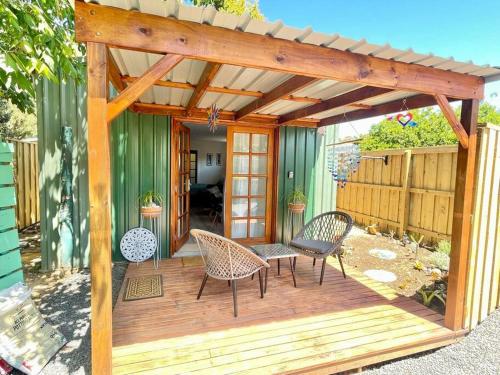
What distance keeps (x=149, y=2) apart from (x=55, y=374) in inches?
94.8

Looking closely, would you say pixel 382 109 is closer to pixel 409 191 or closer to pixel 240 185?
pixel 240 185

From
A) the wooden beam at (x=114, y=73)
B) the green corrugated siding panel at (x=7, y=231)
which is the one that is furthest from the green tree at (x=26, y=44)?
the green corrugated siding panel at (x=7, y=231)

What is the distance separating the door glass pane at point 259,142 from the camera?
4.46 m

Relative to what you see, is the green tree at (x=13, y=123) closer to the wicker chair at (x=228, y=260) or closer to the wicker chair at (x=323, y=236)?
the wicker chair at (x=228, y=260)

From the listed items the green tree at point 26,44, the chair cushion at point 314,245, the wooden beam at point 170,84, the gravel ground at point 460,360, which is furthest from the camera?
the chair cushion at point 314,245

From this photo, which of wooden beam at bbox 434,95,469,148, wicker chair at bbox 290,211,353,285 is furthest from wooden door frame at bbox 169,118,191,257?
wooden beam at bbox 434,95,469,148

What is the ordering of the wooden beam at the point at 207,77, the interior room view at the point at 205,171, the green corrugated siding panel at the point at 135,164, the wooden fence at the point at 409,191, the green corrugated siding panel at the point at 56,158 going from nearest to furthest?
the wooden beam at the point at 207,77, the green corrugated siding panel at the point at 56,158, the green corrugated siding panel at the point at 135,164, the wooden fence at the point at 409,191, the interior room view at the point at 205,171

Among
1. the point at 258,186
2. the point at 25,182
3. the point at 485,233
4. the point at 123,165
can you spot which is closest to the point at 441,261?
the point at 485,233

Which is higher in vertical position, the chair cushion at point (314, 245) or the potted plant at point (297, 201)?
the potted plant at point (297, 201)

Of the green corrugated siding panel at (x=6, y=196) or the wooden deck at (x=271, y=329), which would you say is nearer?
the wooden deck at (x=271, y=329)

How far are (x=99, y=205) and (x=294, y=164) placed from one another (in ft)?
11.5

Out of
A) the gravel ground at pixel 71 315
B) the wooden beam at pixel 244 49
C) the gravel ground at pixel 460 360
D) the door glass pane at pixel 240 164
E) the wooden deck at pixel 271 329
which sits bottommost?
the gravel ground at pixel 460 360

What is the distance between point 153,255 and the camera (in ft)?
12.6

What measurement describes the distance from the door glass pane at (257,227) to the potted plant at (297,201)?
58 cm
